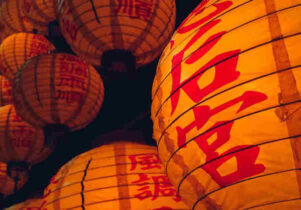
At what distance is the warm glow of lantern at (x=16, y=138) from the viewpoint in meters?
3.05

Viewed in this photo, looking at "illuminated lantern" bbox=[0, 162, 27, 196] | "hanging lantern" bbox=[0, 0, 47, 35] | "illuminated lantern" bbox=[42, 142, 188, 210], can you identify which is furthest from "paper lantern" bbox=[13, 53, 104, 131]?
"illuminated lantern" bbox=[0, 162, 27, 196]

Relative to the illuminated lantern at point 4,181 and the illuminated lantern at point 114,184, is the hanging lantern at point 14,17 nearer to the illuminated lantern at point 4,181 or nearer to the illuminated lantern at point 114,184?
the illuminated lantern at point 4,181

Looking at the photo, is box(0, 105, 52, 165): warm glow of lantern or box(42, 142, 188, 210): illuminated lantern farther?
box(0, 105, 52, 165): warm glow of lantern

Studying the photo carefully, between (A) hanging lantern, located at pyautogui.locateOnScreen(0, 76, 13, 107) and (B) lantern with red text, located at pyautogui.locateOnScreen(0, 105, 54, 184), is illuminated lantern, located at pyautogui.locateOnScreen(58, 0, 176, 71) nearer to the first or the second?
(B) lantern with red text, located at pyautogui.locateOnScreen(0, 105, 54, 184)

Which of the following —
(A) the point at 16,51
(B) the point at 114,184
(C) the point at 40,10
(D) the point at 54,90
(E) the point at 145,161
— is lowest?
(B) the point at 114,184

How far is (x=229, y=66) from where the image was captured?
29.3 inches

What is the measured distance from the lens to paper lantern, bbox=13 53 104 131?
228cm

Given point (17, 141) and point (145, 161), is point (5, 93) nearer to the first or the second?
point (17, 141)

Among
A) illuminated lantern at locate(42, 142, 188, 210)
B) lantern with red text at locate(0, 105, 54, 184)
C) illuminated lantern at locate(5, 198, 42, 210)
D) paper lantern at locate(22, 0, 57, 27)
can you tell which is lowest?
illuminated lantern at locate(5, 198, 42, 210)

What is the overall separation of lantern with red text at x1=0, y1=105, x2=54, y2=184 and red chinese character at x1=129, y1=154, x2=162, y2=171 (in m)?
1.80

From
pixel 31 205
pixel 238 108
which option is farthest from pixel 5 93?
pixel 238 108

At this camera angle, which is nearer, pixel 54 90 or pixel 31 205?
pixel 54 90

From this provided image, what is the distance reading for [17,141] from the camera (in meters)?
3.07

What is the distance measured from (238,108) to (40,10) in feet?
9.30
